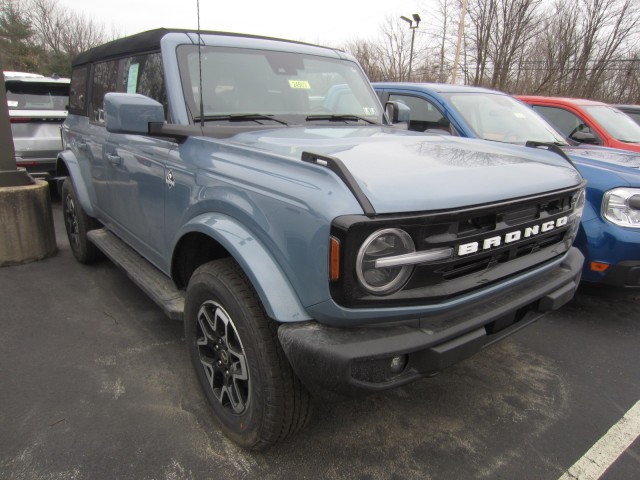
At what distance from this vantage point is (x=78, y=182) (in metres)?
4.28

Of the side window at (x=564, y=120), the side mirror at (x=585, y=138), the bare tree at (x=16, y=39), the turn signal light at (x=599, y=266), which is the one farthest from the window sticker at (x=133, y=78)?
the bare tree at (x=16, y=39)

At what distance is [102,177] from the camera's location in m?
3.77

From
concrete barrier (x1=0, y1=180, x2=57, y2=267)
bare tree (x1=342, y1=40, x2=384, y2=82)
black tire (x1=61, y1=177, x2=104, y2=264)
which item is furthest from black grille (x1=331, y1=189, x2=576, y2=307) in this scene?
bare tree (x1=342, y1=40, x2=384, y2=82)

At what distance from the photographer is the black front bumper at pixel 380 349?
5.36ft

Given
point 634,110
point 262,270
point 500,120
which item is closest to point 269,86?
point 262,270

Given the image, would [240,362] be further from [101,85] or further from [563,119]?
[563,119]

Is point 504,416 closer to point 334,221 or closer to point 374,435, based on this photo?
point 374,435

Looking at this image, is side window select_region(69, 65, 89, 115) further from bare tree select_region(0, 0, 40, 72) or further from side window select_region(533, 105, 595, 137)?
bare tree select_region(0, 0, 40, 72)

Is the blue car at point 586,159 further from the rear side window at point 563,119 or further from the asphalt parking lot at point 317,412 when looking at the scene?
the rear side window at point 563,119

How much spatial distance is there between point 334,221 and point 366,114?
205cm

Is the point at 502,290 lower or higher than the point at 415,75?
lower

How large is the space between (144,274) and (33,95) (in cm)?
556

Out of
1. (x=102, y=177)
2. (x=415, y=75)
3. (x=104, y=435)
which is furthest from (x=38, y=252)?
(x=415, y=75)

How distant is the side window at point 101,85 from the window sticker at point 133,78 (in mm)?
427
